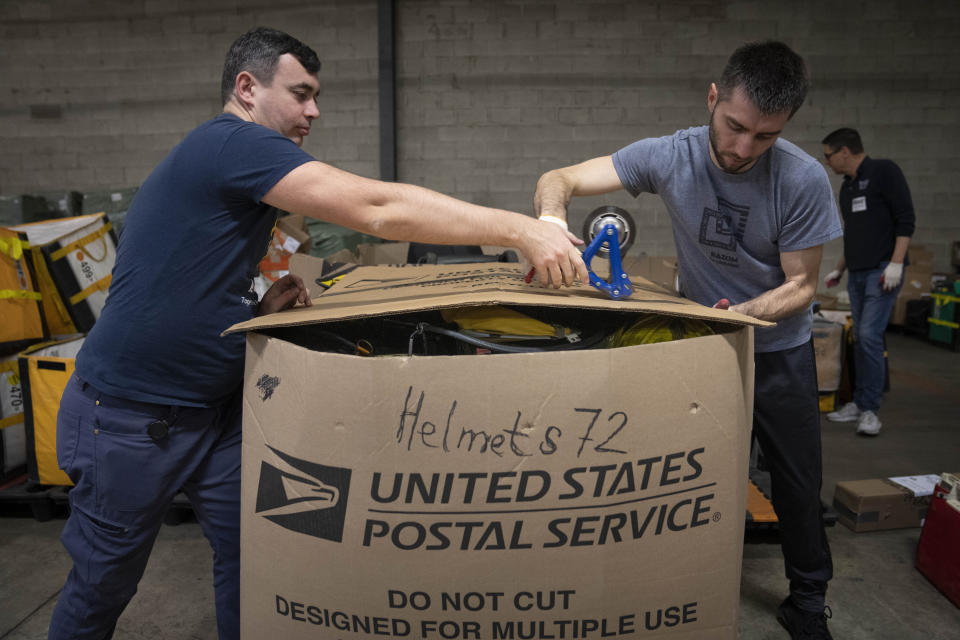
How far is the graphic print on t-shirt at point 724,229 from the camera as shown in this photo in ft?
4.32

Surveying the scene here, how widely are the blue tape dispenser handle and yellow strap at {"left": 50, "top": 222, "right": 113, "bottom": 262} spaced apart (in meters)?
2.48

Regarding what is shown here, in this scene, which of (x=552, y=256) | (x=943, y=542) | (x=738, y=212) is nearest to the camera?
(x=552, y=256)

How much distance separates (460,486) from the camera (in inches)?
30.7

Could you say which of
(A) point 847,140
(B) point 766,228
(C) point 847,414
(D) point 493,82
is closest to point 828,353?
(C) point 847,414

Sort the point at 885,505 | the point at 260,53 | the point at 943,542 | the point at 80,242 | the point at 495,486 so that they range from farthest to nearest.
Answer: the point at 80,242 < the point at 885,505 < the point at 943,542 < the point at 260,53 < the point at 495,486

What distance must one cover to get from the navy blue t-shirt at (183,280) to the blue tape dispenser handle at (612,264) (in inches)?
19.9

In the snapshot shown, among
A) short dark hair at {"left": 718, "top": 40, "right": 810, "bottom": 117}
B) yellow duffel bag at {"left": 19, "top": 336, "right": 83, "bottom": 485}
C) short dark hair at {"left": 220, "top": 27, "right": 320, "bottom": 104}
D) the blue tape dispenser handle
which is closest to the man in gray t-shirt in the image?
short dark hair at {"left": 718, "top": 40, "right": 810, "bottom": 117}

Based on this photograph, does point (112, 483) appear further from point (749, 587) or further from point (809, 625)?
point (749, 587)

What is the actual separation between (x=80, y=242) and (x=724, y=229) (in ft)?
8.64

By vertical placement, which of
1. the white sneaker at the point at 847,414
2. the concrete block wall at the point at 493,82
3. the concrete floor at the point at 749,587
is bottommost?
the concrete floor at the point at 749,587

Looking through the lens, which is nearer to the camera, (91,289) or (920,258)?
(91,289)

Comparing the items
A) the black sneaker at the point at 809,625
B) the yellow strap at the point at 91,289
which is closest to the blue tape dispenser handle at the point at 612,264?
the black sneaker at the point at 809,625

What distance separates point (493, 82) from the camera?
5.47 meters

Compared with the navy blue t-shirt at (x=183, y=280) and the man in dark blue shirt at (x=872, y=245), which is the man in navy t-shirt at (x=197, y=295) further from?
the man in dark blue shirt at (x=872, y=245)
